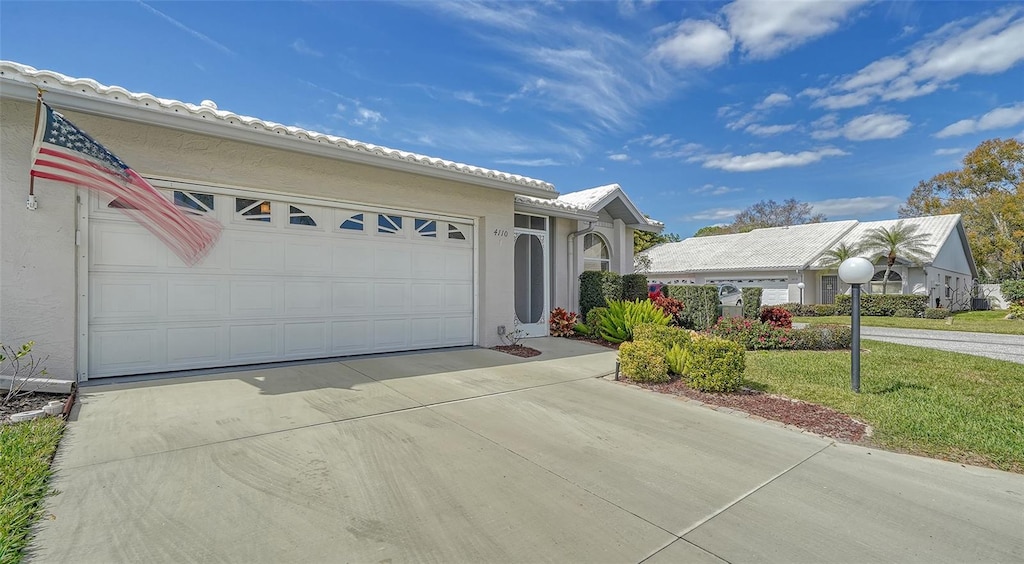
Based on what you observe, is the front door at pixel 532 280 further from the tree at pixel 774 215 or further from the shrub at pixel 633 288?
the tree at pixel 774 215

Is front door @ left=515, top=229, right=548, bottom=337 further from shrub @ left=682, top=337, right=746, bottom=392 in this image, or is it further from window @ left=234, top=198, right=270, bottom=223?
window @ left=234, top=198, right=270, bottom=223

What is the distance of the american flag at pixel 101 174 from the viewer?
14.1 ft

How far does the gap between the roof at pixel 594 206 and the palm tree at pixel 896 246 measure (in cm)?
1702

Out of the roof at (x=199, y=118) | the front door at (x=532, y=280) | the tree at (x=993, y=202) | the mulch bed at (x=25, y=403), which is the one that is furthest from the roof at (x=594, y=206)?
the tree at (x=993, y=202)

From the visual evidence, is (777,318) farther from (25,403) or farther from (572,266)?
(25,403)

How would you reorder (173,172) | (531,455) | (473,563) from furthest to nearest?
(173,172), (531,455), (473,563)

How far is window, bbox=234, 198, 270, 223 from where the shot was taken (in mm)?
6402

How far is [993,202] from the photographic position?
103 ft

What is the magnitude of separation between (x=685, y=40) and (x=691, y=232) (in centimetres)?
4555

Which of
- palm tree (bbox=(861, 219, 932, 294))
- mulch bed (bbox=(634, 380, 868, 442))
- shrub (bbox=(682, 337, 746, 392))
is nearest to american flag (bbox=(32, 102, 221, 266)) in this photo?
mulch bed (bbox=(634, 380, 868, 442))

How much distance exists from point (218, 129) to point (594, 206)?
8.36 meters

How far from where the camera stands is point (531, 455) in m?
3.78

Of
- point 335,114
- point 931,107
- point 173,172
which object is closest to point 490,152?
point 335,114

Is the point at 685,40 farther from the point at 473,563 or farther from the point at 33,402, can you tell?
the point at 33,402
